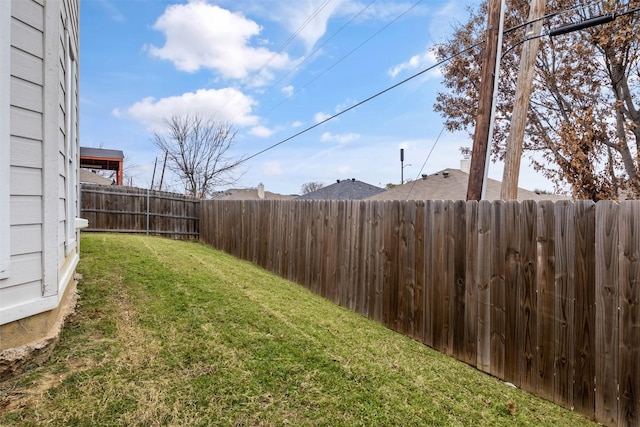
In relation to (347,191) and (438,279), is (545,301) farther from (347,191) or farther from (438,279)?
(347,191)

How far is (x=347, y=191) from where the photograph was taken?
2323 centimetres

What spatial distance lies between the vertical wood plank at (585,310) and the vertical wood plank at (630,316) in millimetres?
178

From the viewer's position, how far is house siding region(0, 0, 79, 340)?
2.09 m

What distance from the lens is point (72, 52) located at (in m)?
3.90

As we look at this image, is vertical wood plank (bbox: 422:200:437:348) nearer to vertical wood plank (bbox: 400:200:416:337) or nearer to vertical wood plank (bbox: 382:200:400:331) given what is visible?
vertical wood plank (bbox: 400:200:416:337)

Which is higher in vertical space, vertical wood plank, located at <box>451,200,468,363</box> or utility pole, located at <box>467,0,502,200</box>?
utility pole, located at <box>467,0,502,200</box>

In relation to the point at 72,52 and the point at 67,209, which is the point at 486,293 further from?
the point at 72,52

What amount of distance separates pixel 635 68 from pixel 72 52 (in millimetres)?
12465

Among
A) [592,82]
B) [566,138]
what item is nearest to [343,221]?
[566,138]

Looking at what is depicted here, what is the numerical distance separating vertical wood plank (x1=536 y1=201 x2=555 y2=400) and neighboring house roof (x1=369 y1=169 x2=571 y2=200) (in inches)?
411

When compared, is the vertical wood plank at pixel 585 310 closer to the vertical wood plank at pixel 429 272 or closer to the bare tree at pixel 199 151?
the vertical wood plank at pixel 429 272

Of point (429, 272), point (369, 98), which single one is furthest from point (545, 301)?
point (369, 98)

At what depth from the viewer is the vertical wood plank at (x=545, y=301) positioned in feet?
9.59

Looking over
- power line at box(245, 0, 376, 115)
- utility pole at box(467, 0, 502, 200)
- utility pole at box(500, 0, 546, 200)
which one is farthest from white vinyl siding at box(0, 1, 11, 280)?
power line at box(245, 0, 376, 115)
